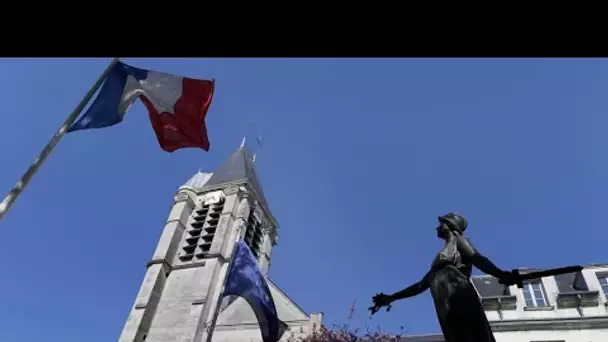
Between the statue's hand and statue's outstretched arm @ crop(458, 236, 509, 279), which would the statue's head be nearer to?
statue's outstretched arm @ crop(458, 236, 509, 279)

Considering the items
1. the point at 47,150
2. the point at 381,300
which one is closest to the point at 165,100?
the point at 47,150

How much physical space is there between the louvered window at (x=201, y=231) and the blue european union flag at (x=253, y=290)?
2057cm

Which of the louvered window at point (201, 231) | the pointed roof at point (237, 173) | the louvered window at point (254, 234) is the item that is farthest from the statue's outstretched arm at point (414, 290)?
the pointed roof at point (237, 173)

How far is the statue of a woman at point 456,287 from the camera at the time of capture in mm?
3914

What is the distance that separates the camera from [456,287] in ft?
13.6

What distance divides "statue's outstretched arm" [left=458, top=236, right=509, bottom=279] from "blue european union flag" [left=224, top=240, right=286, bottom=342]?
13051 mm

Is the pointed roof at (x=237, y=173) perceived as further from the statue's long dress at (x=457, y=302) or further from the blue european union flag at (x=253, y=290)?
the statue's long dress at (x=457, y=302)

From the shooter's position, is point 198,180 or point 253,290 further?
point 198,180

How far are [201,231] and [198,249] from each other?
2.47m

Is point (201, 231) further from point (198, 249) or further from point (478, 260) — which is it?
point (478, 260)

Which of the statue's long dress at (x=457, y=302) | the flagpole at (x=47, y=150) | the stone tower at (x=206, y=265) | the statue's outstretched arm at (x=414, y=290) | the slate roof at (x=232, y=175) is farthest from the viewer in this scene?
the slate roof at (x=232, y=175)
